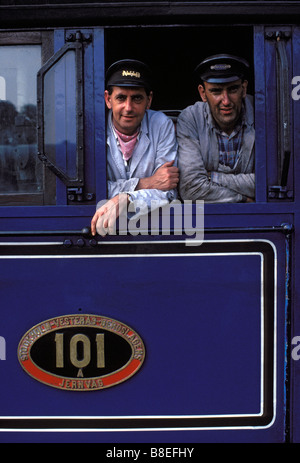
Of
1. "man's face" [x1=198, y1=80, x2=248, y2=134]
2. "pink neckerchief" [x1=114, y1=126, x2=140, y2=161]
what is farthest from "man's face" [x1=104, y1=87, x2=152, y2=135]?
"man's face" [x1=198, y1=80, x2=248, y2=134]

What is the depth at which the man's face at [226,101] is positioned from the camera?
6.49 ft

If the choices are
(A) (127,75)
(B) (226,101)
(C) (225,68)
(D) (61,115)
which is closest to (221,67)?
(C) (225,68)

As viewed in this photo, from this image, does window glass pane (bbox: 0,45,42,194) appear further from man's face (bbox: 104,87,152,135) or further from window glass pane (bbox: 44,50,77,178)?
man's face (bbox: 104,87,152,135)

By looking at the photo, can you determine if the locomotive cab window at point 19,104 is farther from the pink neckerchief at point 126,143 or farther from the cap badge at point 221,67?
the cap badge at point 221,67

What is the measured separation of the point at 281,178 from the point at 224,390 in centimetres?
103

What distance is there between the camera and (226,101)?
197 centimetres

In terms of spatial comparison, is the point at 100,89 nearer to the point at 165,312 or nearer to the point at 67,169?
the point at 67,169

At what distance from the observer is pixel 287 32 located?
72.6 inches

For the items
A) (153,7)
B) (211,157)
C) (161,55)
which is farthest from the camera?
(161,55)

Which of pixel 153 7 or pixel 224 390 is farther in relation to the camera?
pixel 224 390

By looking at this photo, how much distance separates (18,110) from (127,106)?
0.51m

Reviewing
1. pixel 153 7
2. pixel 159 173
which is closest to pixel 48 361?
pixel 159 173

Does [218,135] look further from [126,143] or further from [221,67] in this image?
[126,143]
